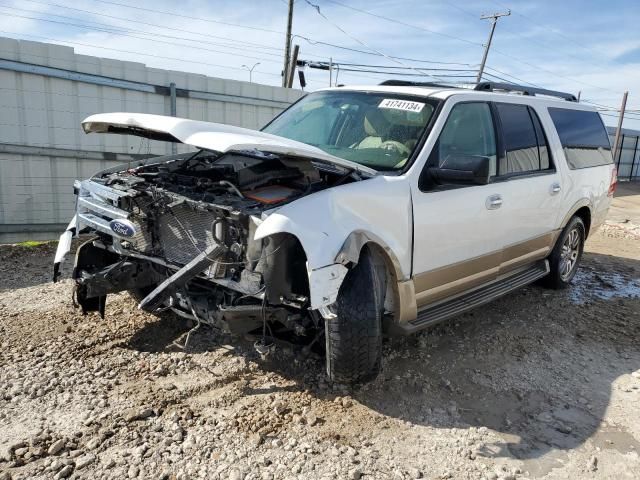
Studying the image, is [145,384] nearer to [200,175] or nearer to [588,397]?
[200,175]

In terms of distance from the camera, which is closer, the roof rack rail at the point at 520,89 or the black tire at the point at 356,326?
the black tire at the point at 356,326

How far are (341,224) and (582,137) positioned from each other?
3996mm

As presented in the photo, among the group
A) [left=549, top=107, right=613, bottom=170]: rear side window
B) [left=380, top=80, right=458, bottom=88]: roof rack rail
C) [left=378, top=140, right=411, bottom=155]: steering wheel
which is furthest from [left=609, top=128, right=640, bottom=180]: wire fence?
[left=378, top=140, right=411, bottom=155]: steering wheel

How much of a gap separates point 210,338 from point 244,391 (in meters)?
0.82

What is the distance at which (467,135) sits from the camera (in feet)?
13.7

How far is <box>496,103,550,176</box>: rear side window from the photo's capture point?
14.9 ft

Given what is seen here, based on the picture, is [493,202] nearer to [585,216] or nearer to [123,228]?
[585,216]

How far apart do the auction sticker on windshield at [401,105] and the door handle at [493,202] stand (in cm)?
89

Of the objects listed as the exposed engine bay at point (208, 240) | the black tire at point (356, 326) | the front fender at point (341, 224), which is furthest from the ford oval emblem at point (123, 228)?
the black tire at point (356, 326)

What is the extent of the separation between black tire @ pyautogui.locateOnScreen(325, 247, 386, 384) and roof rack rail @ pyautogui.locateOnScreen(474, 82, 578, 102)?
8.31ft

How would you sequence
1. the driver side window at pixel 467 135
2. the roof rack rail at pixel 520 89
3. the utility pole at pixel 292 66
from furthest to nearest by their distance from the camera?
the utility pole at pixel 292 66, the roof rack rail at pixel 520 89, the driver side window at pixel 467 135

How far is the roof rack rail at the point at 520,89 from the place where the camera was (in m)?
4.89

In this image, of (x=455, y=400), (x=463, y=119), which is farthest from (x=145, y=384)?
(x=463, y=119)

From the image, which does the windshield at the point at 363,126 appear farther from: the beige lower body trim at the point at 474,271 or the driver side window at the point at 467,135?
the beige lower body trim at the point at 474,271
